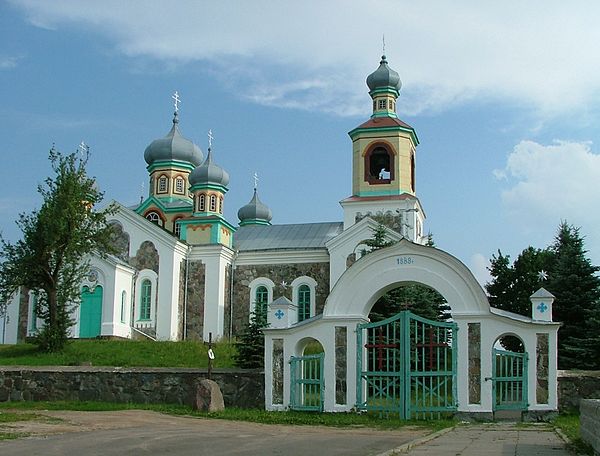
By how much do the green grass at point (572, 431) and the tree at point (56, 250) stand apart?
16.2m

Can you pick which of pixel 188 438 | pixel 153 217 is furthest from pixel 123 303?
pixel 188 438

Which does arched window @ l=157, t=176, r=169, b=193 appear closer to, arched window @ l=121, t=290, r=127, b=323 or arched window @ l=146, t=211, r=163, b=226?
arched window @ l=146, t=211, r=163, b=226

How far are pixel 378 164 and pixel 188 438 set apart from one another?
25.3 metres

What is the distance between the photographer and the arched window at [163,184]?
4216 centimetres

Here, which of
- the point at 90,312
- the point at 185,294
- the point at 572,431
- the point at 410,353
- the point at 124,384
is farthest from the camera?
the point at 185,294

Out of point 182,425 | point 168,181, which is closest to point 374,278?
point 182,425

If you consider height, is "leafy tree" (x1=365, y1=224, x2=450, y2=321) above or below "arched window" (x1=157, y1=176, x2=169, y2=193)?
below

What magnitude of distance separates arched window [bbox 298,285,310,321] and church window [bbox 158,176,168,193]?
1066 centimetres

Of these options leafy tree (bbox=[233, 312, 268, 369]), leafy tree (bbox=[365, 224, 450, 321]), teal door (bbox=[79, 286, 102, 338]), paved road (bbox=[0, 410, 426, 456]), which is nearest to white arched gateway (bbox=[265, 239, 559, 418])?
paved road (bbox=[0, 410, 426, 456])

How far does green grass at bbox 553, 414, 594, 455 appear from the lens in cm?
1059

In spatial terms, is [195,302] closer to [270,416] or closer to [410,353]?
[410,353]

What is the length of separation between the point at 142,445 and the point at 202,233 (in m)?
24.4

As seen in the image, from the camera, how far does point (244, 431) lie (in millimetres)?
14141

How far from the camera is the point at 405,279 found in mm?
18344
